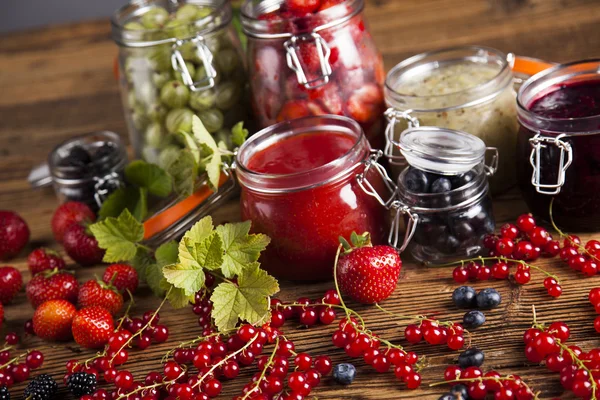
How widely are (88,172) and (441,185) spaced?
2.97 ft

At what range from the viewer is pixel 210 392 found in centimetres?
131

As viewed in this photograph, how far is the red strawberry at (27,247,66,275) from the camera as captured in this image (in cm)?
180

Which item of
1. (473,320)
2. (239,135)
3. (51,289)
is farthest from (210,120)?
(473,320)

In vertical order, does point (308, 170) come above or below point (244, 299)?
above

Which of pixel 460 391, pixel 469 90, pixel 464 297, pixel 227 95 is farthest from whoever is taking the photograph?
pixel 227 95

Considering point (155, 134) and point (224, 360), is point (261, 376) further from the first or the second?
point (155, 134)

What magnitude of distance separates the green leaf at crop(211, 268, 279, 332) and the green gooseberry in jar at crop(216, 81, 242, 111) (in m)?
0.54

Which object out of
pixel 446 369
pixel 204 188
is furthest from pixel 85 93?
pixel 446 369

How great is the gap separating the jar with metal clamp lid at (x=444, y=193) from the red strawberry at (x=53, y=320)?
2.24 feet

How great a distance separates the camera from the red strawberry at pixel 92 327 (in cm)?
150

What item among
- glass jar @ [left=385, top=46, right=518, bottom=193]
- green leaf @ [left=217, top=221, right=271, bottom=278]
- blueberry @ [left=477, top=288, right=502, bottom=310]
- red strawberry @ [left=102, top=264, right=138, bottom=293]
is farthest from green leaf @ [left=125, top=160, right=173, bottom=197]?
blueberry @ [left=477, top=288, right=502, bottom=310]

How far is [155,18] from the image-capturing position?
1.87 meters

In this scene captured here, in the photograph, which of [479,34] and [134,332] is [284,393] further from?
[479,34]

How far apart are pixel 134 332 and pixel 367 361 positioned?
0.50m
